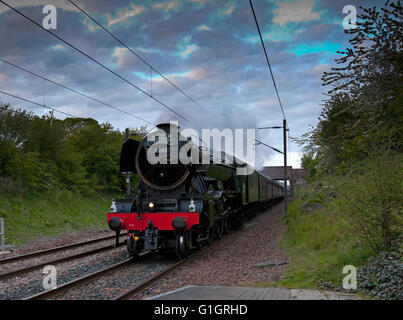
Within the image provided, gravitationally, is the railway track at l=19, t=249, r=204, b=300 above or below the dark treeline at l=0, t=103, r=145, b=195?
below

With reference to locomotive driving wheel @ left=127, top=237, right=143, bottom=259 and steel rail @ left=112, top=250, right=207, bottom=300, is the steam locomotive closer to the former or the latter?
locomotive driving wheel @ left=127, top=237, right=143, bottom=259

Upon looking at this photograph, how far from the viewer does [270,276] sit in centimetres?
709

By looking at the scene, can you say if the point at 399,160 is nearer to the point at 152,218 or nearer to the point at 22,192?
the point at 152,218

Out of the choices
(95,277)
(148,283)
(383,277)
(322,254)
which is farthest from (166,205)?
(383,277)

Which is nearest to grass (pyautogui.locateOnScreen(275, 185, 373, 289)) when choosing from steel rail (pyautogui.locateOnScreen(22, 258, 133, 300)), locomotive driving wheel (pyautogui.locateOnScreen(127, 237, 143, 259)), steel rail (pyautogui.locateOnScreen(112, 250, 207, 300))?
steel rail (pyautogui.locateOnScreen(112, 250, 207, 300))

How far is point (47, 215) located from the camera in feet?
54.6

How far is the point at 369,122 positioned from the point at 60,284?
733 centimetres

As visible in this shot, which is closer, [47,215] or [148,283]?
[148,283]

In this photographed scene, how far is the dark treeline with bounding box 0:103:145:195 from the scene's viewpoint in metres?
17.8

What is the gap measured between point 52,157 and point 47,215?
5.83m

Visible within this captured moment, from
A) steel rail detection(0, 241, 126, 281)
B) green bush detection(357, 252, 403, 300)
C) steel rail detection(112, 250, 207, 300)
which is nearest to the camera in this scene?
green bush detection(357, 252, 403, 300)

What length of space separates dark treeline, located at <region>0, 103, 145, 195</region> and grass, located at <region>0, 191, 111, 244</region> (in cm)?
70

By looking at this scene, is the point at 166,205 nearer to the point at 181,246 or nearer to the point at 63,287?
the point at 181,246

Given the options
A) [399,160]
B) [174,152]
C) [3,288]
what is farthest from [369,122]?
[3,288]
